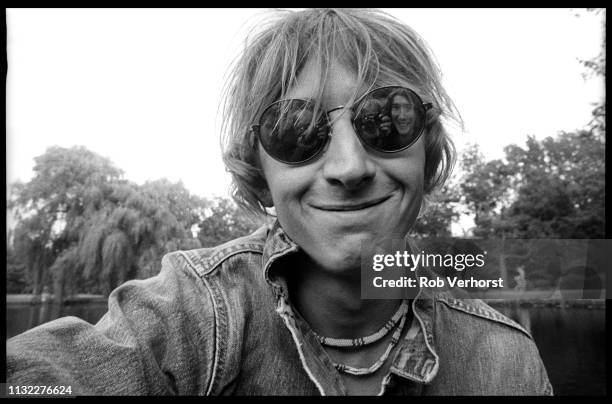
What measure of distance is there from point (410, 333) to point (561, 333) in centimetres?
110

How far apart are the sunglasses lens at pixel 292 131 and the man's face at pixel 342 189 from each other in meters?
0.02

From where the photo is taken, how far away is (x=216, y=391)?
96cm

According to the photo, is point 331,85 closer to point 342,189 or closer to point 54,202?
point 342,189

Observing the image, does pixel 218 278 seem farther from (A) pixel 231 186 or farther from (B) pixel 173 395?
(A) pixel 231 186

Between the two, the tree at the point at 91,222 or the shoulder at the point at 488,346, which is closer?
the shoulder at the point at 488,346

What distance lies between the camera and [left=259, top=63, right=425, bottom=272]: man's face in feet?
3.13

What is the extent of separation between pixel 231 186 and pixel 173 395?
0.65 m

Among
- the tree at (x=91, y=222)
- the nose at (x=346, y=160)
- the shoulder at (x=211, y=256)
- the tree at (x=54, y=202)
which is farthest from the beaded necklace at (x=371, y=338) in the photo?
the tree at (x=54, y=202)

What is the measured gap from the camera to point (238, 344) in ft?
3.19

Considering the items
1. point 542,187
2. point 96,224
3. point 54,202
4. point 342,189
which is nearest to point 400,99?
point 342,189

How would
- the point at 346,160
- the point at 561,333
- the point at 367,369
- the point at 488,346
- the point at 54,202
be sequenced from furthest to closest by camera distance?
the point at 54,202
the point at 561,333
the point at 488,346
the point at 367,369
the point at 346,160

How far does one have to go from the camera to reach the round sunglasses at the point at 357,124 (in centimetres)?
96

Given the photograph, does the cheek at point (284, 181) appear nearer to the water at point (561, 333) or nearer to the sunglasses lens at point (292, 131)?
the sunglasses lens at point (292, 131)
